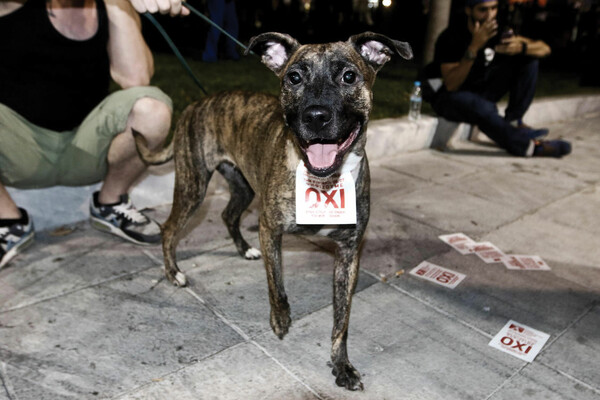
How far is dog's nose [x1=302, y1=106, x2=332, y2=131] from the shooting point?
6.82 feet

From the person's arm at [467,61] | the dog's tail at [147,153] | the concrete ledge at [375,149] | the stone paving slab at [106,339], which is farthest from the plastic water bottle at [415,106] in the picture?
the stone paving slab at [106,339]

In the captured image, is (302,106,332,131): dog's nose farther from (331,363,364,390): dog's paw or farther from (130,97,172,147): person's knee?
(130,97,172,147): person's knee

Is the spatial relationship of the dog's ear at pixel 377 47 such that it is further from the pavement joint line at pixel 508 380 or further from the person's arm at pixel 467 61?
the person's arm at pixel 467 61

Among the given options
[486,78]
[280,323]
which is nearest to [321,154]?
[280,323]

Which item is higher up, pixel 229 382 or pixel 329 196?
pixel 329 196

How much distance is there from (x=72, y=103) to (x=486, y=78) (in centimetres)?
530

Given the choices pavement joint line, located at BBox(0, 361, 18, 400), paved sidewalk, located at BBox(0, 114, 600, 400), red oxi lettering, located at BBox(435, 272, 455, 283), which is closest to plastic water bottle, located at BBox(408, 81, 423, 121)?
paved sidewalk, located at BBox(0, 114, 600, 400)

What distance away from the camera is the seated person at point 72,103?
3.29 meters

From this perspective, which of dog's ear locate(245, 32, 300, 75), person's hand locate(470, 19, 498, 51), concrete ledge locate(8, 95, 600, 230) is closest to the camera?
dog's ear locate(245, 32, 300, 75)

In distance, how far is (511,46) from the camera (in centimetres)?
640

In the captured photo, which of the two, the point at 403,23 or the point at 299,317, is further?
the point at 403,23

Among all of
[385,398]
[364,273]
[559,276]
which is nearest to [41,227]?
[364,273]

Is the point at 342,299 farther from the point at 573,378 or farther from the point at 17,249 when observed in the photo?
the point at 17,249

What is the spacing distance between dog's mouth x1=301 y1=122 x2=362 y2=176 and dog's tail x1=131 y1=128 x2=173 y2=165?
1473 mm
